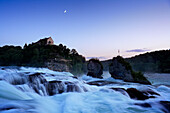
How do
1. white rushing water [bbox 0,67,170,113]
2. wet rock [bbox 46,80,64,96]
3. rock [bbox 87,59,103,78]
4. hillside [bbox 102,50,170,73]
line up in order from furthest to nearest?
hillside [bbox 102,50,170,73] → rock [bbox 87,59,103,78] → wet rock [bbox 46,80,64,96] → white rushing water [bbox 0,67,170,113]

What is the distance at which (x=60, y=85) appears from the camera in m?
9.23

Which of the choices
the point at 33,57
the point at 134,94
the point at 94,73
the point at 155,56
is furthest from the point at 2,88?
the point at 155,56

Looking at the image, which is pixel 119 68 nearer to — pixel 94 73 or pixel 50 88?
pixel 94 73

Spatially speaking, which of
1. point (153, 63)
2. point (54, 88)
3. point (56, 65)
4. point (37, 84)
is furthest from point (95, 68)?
point (153, 63)

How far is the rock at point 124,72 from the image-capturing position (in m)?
22.1

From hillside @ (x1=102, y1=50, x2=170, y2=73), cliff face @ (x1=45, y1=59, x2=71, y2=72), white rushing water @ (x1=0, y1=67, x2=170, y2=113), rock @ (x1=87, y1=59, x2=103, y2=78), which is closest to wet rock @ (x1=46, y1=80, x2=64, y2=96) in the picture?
white rushing water @ (x1=0, y1=67, x2=170, y2=113)

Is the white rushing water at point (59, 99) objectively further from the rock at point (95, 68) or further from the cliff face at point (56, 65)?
the cliff face at point (56, 65)

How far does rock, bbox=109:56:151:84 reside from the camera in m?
22.1

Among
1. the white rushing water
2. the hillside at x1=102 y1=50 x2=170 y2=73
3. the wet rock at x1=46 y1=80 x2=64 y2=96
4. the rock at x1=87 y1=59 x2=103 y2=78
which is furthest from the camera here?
the hillside at x1=102 y1=50 x2=170 y2=73

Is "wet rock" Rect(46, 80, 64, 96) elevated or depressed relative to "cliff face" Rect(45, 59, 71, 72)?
depressed

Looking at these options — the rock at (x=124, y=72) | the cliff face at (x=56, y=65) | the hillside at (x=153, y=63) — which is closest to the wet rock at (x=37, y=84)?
the rock at (x=124, y=72)

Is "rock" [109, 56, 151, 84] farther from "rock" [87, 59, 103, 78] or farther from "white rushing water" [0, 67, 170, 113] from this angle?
"white rushing water" [0, 67, 170, 113]

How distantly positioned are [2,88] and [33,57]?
170 feet

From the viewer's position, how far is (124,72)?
23812 mm
